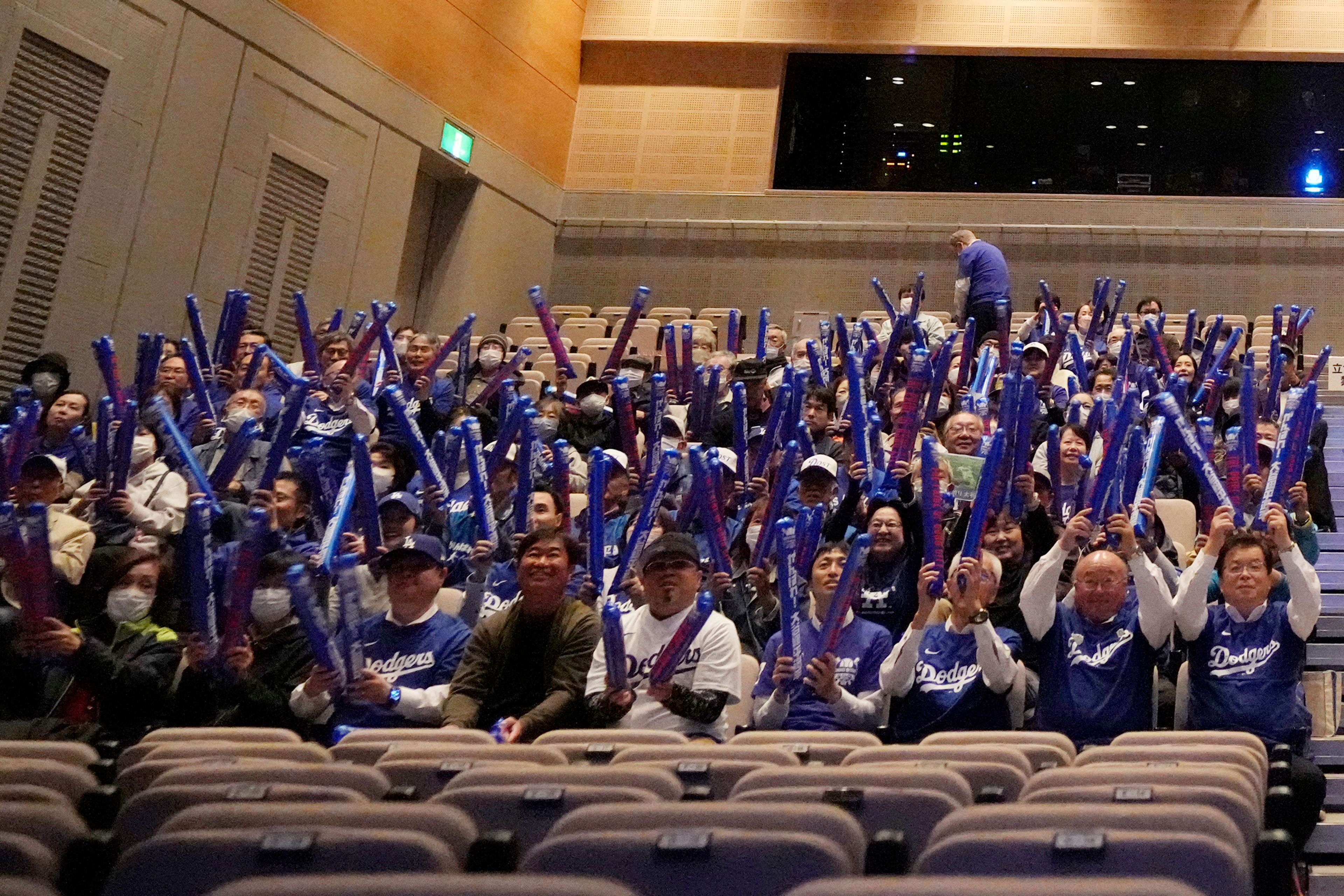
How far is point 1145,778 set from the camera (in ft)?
8.69

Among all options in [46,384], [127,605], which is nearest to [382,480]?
[127,605]

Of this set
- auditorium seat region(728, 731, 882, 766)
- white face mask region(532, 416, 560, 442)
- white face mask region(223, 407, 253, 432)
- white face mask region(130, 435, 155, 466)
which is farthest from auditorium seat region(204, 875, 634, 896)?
white face mask region(532, 416, 560, 442)

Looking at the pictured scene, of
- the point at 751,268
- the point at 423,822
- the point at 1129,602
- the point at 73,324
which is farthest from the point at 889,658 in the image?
the point at 751,268

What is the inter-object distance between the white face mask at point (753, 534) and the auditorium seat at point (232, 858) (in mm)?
3576

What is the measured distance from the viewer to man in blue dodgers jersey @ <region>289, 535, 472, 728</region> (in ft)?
13.8

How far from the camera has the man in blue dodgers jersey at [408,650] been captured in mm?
4199

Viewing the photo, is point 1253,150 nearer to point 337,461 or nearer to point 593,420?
point 593,420

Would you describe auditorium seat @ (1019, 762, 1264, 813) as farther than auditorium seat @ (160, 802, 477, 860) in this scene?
Yes

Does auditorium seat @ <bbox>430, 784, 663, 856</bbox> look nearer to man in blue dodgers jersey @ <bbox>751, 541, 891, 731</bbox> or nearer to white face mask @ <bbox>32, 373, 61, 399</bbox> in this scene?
man in blue dodgers jersey @ <bbox>751, 541, 891, 731</bbox>

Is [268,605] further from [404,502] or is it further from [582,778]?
[582,778]

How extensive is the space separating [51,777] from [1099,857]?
2019mm

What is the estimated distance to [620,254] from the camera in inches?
592

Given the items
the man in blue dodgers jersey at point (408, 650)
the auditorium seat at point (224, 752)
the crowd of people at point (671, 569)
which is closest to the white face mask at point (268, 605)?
the crowd of people at point (671, 569)

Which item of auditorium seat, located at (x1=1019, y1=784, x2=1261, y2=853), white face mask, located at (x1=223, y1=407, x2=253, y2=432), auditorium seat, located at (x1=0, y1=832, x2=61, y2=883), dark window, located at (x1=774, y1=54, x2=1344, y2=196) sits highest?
dark window, located at (x1=774, y1=54, x2=1344, y2=196)
